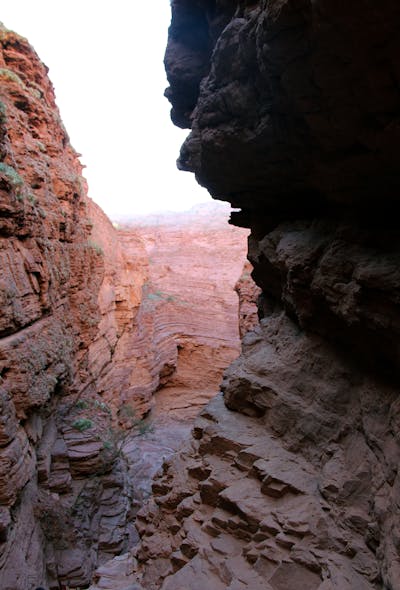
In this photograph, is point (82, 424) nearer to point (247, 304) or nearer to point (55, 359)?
point (55, 359)

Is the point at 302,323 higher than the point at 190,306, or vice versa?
the point at 302,323

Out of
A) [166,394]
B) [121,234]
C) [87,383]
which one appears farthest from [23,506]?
[121,234]

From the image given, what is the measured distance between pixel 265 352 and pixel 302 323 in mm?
1011

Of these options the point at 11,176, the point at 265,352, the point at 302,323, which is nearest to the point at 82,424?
the point at 11,176

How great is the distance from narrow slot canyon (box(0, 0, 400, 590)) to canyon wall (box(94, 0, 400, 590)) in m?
0.02

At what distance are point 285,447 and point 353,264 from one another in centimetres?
238

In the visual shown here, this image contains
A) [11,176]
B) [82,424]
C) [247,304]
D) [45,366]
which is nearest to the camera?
[11,176]

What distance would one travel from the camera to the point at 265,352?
5.94 m

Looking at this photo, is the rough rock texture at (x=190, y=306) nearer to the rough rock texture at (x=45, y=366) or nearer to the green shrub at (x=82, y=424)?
the rough rock texture at (x=45, y=366)

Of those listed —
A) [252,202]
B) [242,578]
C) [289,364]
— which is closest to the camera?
[242,578]

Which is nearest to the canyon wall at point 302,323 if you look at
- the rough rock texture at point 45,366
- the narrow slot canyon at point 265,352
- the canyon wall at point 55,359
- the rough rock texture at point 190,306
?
the narrow slot canyon at point 265,352

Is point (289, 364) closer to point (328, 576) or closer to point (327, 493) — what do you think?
point (327, 493)

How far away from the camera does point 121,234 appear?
26094 millimetres

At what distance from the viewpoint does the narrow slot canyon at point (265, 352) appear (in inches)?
115
